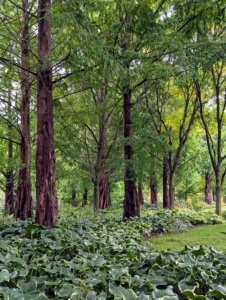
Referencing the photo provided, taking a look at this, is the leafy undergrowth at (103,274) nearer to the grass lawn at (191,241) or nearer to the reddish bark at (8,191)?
the grass lawn at (191,241)

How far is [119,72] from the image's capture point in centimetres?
409

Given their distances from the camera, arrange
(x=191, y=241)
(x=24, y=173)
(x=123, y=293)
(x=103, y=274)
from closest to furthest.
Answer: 1. (x=123, y=293)
2. (x=103, y=274)
3. (x=191, y=241)
4. (x=24, y=173)

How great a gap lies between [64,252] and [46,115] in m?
2.23

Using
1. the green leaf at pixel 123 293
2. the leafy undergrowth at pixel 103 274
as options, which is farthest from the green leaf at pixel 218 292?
the green leaf at pixel 123 293

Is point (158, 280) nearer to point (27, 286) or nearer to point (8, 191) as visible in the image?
point (27, 286)

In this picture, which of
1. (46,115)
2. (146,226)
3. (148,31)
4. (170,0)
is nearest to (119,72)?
(46,115)

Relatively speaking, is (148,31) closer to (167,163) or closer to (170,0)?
(170,0)

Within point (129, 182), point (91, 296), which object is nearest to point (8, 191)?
point (129, 182)

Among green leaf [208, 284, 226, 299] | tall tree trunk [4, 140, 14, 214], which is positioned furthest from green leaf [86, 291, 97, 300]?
tall tree trunk [4, 140, 14, 214]

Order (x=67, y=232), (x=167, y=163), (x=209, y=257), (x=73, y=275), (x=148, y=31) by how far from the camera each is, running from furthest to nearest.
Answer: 1. (x=167, y=163)
2. (x=148, y=31)
3. (x=67, y=232)
4. (x=209, y=257)
5. (x=73, y=275)

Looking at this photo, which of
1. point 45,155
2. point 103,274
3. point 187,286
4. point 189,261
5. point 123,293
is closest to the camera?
point 123,293

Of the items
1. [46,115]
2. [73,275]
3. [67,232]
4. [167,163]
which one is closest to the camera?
[73,275]

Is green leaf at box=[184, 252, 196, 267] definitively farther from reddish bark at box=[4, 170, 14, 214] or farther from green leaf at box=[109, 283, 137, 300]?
reddish bark at box=[4, 170, 14, 214]

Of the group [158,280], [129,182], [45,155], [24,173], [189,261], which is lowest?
[158,280]
